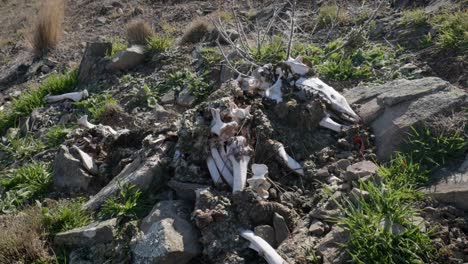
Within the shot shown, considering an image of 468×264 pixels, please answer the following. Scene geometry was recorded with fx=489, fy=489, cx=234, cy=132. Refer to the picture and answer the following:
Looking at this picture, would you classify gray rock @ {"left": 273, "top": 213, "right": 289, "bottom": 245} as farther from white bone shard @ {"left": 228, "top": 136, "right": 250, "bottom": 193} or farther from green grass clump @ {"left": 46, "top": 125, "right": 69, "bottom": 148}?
green grass clump @ {"left": 46, "top": 125, "right": 69, "bottom": 148}

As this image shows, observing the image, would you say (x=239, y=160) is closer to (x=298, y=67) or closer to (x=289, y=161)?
(x=289, y=161)

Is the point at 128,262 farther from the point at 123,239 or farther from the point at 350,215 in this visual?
the point at 350,215

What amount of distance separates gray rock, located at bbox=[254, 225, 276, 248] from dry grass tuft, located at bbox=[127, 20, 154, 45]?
4028 millimetres

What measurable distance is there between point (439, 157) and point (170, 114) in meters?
2.53

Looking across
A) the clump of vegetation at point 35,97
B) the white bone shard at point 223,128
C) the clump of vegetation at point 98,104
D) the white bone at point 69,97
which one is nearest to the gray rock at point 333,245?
the white bone shard at point 223,128

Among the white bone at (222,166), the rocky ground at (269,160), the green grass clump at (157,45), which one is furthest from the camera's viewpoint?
the green grass clump at (157,45)

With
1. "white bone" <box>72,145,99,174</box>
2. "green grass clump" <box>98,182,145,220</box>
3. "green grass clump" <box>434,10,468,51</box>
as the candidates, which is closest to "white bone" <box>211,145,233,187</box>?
"green grass clump" <box>98,182,145,220</box>

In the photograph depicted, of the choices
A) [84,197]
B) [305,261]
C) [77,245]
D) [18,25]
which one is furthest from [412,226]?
[18,25]

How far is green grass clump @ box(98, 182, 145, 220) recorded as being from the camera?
3.33 metres

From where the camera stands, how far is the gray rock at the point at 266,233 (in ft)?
9.57

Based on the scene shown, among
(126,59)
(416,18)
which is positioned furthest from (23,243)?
(416,18)

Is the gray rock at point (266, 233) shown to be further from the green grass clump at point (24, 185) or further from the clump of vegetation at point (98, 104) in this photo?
the clump of vegetation at point (98, 104)

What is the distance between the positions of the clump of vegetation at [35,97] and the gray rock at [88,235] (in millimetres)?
2956

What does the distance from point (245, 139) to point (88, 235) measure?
48.1 inches
